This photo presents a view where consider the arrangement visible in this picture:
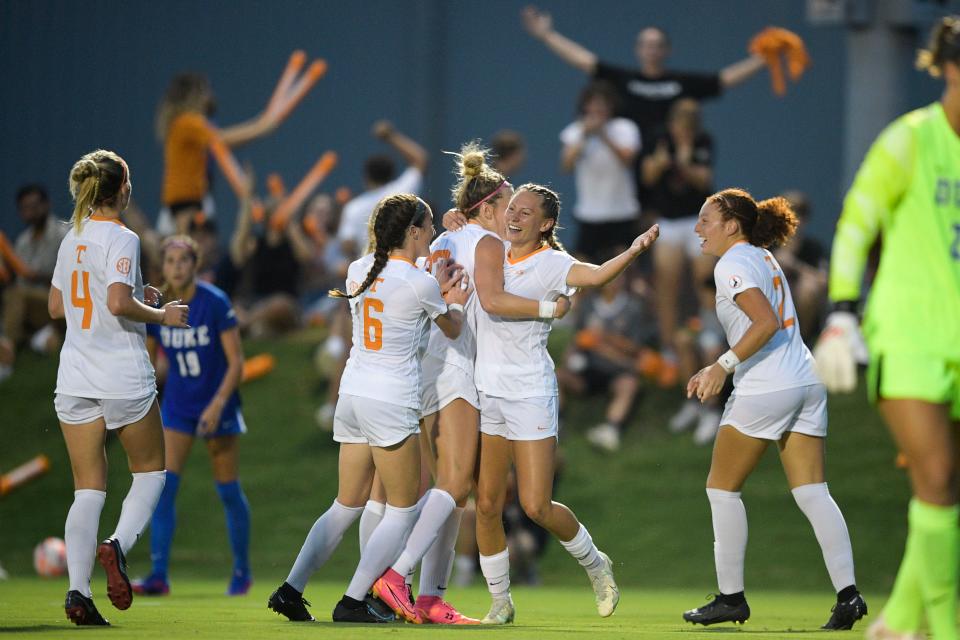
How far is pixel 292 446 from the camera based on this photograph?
15023 millimetres

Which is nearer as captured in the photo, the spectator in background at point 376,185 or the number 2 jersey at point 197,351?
the number 2 jersey at point 197,351

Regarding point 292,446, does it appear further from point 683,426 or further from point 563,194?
point 563,194

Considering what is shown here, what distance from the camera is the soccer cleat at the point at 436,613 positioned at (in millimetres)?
7496

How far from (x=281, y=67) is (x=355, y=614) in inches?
548

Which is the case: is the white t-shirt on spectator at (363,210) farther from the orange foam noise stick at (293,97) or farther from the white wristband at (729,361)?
the white wristband at (729,361)

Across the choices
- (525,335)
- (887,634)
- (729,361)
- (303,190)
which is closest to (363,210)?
(303,190)

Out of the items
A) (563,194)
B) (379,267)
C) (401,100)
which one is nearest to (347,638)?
(379,267)

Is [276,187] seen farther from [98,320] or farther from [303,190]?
[98,320]

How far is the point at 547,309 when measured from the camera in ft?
24.0

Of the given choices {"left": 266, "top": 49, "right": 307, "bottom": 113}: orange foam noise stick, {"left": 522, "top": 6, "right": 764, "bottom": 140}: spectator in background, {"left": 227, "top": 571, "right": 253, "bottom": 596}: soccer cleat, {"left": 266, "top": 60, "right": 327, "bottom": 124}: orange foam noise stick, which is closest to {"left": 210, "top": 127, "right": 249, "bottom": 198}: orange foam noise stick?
{"left": 266, "top": 60, "right": 327, "bottom": 124}: orange foam noise stick

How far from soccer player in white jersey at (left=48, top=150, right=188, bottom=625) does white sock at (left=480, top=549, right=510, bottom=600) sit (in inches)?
69.4

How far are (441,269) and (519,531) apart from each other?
16.7ft

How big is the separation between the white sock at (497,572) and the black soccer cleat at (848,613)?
167 cm

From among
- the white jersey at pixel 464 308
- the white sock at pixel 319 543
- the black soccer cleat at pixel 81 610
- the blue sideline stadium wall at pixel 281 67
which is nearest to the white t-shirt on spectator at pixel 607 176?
the blue sideline stadium wall at pixel 281 67
